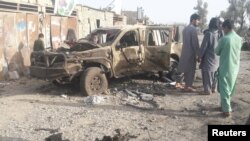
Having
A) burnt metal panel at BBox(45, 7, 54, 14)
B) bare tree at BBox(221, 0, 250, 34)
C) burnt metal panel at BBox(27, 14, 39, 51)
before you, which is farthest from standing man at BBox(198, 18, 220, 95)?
bare tree at BBox(221, 0, 250, 34)

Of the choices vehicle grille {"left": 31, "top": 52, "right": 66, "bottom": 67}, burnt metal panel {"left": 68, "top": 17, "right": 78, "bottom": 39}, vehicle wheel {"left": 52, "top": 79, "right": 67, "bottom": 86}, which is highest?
burnt metal panel {"left": 68, "top": 17, "right": 78, "bottom": 39}

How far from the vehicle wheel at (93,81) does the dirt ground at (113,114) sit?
0.27m

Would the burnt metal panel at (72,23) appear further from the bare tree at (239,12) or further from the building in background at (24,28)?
the bare tree at (239,12)

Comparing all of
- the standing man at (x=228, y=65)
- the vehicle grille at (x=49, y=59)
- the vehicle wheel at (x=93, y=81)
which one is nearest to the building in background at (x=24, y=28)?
the vehicle grille at (x=49, y=59)

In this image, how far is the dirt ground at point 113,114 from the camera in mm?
6453

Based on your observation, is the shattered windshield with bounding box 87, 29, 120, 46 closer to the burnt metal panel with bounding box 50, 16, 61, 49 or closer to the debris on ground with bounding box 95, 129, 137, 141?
the debris on ground with bounding box 95, 129, 137, 141

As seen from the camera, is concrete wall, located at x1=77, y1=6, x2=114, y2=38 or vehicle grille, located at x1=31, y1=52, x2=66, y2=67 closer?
vehicle grille, located at x1=31, y1=52, x2=66, y2=67

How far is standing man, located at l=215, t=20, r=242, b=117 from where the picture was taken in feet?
23.9

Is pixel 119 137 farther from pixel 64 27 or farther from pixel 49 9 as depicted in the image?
pixel 64 27

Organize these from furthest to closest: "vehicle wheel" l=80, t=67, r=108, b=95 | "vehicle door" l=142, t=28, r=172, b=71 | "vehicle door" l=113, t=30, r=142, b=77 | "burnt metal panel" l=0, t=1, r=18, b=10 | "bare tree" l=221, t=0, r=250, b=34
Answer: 1. "bare tree" l=221, t=0, r=250, b=34
2. "burnt metal panel" l=0, t=1, r=18, b=10
3. "vehicle door" l=142, t=28, r=172, b=71
4. "vehicle door" l=113, t=30, r=142, b=77
5. "vehicle wheel" l=80, t=67, r=108, b=95

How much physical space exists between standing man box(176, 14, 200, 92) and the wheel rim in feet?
6.83

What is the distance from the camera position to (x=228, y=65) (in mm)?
7289

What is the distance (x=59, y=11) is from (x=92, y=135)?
10.5 m

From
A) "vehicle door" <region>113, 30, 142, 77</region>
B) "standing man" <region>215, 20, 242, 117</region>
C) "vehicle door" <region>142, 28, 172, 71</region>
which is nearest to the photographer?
"standing man" <region>215, 20, 242, 117</region>
